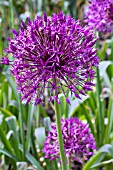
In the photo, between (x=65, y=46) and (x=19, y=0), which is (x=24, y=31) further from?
(x=19, y=0)

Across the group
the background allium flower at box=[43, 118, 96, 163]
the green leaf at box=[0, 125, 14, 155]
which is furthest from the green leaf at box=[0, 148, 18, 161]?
the background allium flower at box=[43, 118, 96, 163]

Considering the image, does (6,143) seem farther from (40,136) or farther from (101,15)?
(101,15)

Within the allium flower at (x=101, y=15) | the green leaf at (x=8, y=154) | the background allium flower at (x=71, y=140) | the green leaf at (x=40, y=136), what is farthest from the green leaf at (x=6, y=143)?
the allium flower at (x=101, y=15)

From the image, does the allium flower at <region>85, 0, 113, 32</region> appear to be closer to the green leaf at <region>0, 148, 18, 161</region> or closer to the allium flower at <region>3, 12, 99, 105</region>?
the allium flower at <region>3, 12, 99, 105</region>

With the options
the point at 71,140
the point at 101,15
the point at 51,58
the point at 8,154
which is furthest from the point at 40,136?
the point at 51,58

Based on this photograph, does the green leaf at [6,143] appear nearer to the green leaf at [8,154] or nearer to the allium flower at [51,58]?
the green leaf at [8,154]
